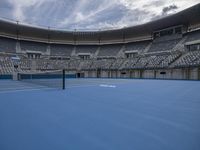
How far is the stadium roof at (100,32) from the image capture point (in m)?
34.4

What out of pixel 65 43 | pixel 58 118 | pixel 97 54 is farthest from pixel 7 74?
pixel 58 118

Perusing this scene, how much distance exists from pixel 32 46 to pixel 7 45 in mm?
A: 6614

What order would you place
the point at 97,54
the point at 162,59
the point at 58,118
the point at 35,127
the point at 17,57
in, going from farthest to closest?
the point at 97,54
the point at 17,57
the point at 162,59
the point at 58,118
the point at 35,127

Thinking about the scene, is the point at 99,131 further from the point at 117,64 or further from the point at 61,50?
the point at 61,50

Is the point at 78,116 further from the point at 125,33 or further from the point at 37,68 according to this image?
the point at 125,33

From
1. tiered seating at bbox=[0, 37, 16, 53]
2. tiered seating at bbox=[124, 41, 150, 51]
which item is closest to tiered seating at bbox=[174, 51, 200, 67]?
tiered seating at bbox=[124, 41, 150, 51]

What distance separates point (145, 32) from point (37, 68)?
32.4m

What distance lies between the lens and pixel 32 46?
1777 inches

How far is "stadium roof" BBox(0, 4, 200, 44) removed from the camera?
34356 mm

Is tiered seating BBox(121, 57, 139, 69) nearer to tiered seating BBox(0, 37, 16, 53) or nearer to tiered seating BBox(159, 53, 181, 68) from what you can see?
tiered seating BBox(159, 53, 181, 68)

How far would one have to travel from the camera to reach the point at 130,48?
4612 cm

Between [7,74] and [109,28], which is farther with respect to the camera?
[109,28]

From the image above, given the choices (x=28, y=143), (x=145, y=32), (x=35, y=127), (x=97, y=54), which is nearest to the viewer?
(x=28, y=143)

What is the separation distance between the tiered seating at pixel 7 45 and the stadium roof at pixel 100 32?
1485mm
